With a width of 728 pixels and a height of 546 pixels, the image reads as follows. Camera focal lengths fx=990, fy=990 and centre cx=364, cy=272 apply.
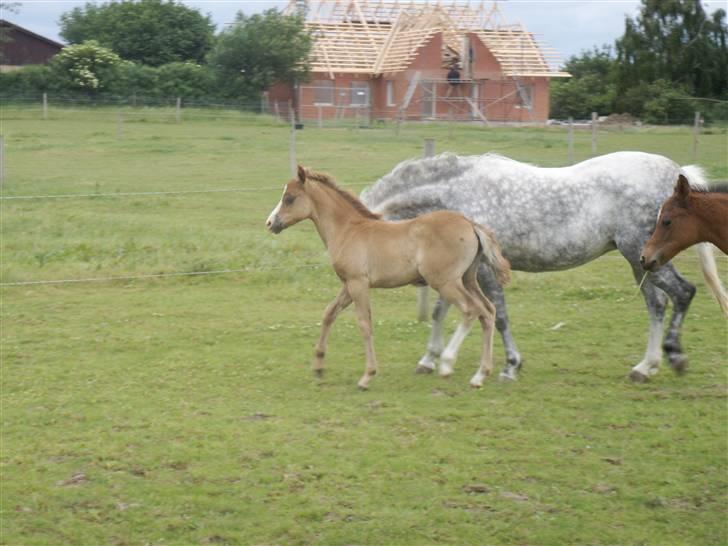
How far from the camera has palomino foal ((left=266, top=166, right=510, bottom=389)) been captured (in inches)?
266

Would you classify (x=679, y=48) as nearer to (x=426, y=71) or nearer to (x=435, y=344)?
(x=435, y=344)

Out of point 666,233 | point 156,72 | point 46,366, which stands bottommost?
point 46,366

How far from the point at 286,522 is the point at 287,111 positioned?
33.6 m

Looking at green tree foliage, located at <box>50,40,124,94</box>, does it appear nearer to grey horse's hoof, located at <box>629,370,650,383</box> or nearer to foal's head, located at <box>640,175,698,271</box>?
grey horse's hoof, located at <box>629,370,650,383</box>

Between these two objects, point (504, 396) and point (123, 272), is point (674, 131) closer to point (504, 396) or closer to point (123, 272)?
point (123, 272)

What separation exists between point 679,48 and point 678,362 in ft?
7.99

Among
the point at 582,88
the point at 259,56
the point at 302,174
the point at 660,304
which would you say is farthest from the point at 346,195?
the point at 259,56

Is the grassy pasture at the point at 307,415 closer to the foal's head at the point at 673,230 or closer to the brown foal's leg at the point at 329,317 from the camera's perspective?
the brown foal's leg at the point at 329,317

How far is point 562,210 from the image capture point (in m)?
7.21

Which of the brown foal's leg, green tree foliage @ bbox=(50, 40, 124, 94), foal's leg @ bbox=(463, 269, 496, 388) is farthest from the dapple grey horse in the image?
green tree foliage @ bbox=(50, 40, 124, 94)

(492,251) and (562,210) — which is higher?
(562,210)

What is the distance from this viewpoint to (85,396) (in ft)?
22.1

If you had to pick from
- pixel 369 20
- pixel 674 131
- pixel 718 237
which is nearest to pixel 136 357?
pixel 718 237

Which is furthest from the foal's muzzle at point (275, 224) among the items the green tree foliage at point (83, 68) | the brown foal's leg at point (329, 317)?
the green tree foliage at point (83, 68)
